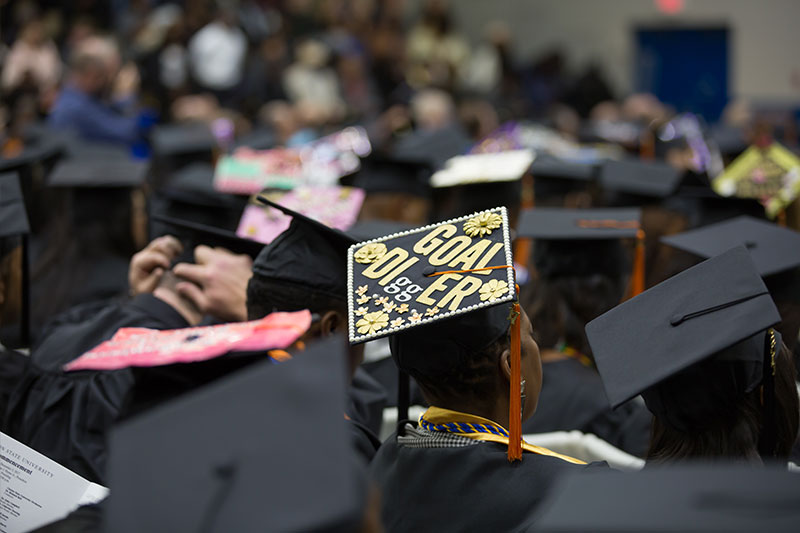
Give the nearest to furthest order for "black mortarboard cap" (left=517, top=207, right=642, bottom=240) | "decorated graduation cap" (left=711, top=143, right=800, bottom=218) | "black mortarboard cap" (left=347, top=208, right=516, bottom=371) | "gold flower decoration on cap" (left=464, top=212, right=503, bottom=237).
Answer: "black mortarboard cap" (left=347, top=208, right=516, bottom=371) → "gold flower decoration on cap" (left=464, top=212, right=503, bottom=237) → "black mortarboard cap" (left=517, top=207, right=642, bottom=240) → "decorated graduation cap" (left=711, top=143, right=800, bottom=218)

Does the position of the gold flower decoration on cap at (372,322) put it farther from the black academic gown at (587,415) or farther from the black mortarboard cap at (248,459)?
the black academic gown at (587,415)

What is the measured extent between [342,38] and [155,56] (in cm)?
287

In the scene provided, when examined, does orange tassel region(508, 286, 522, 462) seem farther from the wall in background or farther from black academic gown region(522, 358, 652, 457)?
the wall in background

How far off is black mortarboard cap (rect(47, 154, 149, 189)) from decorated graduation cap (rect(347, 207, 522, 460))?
2.08 metres

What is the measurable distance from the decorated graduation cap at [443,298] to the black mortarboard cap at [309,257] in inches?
11.2

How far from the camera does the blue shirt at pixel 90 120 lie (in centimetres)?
714

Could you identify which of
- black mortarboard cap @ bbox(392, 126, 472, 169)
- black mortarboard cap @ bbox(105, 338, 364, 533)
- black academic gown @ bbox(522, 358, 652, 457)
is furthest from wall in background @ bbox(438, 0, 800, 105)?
black mortarboard cap @ bbox(105, 338, 364, 533)

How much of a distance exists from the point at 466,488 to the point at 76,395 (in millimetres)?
1227

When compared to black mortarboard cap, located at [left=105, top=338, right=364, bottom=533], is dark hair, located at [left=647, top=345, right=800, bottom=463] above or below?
below

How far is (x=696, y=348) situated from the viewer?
1.75 metres

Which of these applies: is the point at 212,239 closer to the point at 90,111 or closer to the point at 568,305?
the point at 568,305

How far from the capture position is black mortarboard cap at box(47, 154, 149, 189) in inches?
148

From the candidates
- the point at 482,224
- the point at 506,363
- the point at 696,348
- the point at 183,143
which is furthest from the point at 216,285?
the point at 183,143

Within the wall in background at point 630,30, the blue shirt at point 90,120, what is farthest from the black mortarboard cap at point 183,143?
the wall in background at point 630,30
